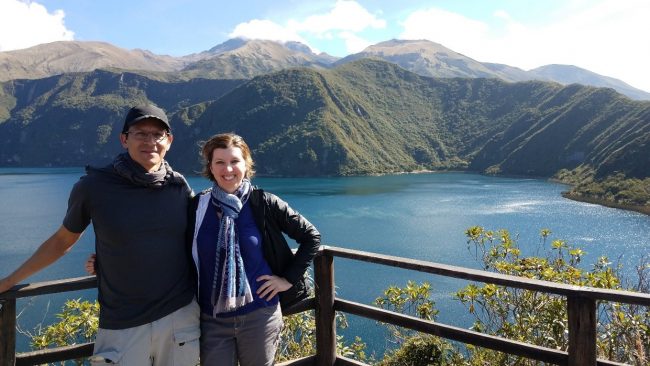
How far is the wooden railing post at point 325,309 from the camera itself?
3395 mm

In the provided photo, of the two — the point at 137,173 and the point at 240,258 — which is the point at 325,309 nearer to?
the point at 240,258

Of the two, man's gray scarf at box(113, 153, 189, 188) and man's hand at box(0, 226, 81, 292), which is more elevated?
man's gray scarf at box(113, 153, 189, 188)

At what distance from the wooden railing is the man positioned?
329 millimetres

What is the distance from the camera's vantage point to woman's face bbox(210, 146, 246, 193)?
262 cm

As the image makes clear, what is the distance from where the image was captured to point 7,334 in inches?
101

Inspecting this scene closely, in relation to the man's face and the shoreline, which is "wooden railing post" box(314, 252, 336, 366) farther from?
the shoreline

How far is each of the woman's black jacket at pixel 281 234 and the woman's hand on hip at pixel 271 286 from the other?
0.12ft

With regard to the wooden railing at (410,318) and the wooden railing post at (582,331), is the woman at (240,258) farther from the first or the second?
the wooden railing post at (582,331)

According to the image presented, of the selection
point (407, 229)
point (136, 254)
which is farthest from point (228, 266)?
point (407, 229)

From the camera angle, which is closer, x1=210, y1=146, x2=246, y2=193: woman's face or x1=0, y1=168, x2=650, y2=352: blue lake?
x1=210, y1=146, x2=246, y2=193: woman's face

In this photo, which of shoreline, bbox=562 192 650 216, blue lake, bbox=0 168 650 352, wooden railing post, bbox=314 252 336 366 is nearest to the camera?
wooden railing post, bbox=314 252 336 366

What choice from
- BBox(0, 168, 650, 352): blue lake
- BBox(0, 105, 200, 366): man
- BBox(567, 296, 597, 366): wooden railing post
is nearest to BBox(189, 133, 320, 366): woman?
BBox(0, 105, 200, 366): man

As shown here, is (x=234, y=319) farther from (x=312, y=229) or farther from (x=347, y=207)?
(x=347, y=207)

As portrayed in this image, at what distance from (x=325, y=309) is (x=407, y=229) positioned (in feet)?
136
